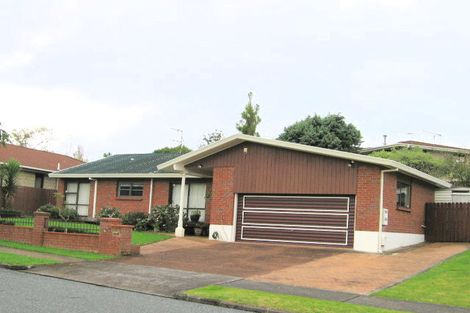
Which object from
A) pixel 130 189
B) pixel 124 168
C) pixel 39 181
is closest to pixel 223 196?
pixel 130 189

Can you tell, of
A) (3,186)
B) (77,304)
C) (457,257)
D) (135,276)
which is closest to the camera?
(77,304)

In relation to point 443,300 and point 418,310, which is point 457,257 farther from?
point 418,310

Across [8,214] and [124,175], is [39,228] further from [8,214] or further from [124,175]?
[124,175]

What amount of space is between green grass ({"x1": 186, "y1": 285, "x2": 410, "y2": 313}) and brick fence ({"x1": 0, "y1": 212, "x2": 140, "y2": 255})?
6451mm

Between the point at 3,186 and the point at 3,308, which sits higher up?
the point at 3,186

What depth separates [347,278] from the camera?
14.4m

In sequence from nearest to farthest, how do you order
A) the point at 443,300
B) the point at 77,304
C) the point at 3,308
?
the point at 3,308, the point at 77,304, the point at 443,300

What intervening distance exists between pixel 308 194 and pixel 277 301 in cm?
1086

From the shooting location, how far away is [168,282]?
13.5 meters

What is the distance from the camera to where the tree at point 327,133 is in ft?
125

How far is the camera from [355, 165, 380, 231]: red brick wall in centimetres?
1997

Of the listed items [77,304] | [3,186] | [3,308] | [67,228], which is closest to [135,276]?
[77,304]

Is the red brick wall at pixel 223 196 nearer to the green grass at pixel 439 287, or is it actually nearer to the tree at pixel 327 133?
the green grass at pixel 439 287

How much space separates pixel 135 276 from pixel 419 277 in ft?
23.7
